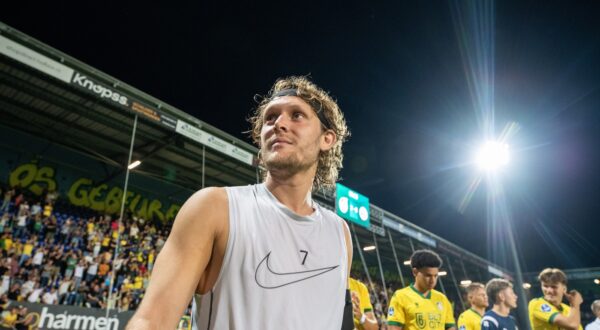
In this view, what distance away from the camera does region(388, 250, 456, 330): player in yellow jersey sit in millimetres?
5484

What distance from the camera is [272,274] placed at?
1.35 meters

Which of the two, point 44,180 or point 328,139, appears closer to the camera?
point 328,139

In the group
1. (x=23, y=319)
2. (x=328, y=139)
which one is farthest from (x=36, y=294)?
(x=328, y=139)

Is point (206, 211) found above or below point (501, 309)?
above

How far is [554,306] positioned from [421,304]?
8.11 feet

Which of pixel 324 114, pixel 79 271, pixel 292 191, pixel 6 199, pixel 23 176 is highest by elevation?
pixel 23 176

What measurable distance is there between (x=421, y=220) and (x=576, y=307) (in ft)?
97.5

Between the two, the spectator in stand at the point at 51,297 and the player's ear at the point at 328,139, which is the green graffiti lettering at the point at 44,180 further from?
the player's ear at the point at 328,139

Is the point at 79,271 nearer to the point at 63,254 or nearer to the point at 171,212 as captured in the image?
the point at 63,254

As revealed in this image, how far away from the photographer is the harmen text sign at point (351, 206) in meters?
14.1

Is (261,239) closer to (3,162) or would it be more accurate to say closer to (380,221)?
(3,162)

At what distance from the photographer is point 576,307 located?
5.93 metres

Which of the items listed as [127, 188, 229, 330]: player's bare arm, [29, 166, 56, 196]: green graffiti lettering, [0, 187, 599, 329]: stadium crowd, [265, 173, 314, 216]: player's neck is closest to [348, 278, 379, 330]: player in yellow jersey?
[265, 173, 314, 216]: player's neck

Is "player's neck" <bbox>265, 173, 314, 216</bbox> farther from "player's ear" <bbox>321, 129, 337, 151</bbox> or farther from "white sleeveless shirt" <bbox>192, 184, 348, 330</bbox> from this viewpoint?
"player's ear" <bbox>321, 129, 337, 151</bbox>
